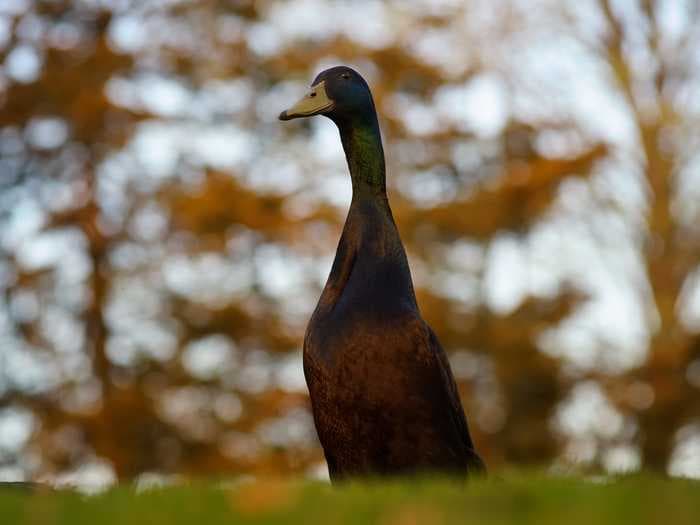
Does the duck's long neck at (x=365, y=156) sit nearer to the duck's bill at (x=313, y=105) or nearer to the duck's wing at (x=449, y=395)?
the duck's bill at (x=313, y=105)

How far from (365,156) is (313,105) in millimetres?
352

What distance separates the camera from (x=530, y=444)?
19.7m

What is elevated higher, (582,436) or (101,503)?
(101,503)

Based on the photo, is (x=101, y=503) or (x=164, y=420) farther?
(x=164, y=420)

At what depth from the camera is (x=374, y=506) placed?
2844 millimetres

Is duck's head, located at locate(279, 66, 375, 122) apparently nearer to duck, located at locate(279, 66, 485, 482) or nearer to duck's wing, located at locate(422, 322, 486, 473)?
duck, located at locate(279, 66, 485, 482)

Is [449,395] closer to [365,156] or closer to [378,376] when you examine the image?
[378,376]

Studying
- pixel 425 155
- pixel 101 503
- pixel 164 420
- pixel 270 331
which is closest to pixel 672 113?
pixel 425 155

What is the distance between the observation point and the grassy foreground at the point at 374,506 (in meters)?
2.72

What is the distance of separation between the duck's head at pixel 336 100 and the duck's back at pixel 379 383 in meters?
0.87

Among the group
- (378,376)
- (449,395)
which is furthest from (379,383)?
(449,395)

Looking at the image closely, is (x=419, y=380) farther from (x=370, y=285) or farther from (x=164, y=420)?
(x=164, y=420)

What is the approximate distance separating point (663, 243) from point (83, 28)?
1078 cm

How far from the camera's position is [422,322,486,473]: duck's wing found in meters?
4.79
